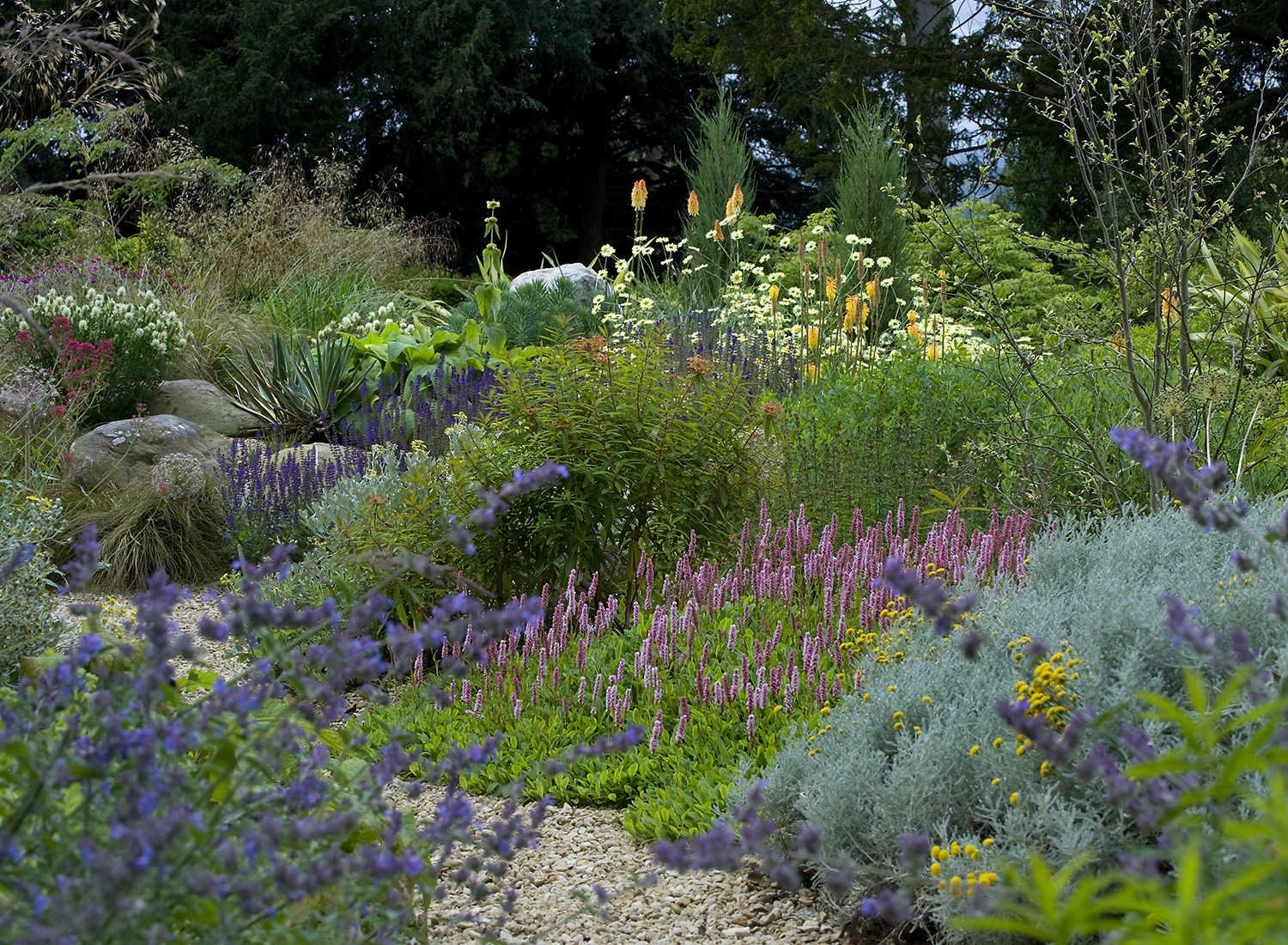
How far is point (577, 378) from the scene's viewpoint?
14.3 feet

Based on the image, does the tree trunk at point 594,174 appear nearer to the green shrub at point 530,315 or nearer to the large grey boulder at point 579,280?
the large grey boulder at point 579,280

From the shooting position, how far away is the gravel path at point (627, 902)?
8.07ft

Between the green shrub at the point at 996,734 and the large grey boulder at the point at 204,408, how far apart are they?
6104 millimetres

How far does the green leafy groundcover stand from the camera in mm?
3061

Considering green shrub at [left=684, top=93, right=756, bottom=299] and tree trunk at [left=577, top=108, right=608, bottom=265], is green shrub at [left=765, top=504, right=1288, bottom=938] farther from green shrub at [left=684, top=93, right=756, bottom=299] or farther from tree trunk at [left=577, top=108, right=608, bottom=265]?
tree trunk at [left=577, top=108, right=608, bottom=265]

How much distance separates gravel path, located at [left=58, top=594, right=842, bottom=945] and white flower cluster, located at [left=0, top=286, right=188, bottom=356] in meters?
6.00

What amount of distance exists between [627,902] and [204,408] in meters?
6.31

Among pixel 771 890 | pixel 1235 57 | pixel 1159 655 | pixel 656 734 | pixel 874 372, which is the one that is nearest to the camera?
pixel 1159 655

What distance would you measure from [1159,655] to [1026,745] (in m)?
0.44

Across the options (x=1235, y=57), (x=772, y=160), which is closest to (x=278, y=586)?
(x=1235, y=57)

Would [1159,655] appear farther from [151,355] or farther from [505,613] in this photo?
[151,355]

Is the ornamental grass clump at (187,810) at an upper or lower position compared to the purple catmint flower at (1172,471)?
lower

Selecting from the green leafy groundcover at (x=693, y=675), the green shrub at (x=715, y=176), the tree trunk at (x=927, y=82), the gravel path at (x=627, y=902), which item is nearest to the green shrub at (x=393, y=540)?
the green leafy groundcover at (x=693, y=675)

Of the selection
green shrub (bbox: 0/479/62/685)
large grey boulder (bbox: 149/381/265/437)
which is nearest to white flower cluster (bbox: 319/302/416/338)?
large grey boulder (bbox: 149/381/265/437)
